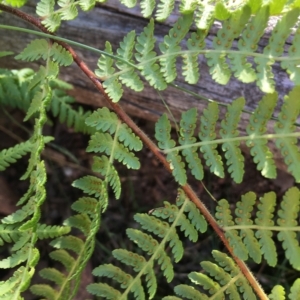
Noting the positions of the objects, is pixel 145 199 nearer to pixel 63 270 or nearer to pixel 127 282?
pixel 63 270

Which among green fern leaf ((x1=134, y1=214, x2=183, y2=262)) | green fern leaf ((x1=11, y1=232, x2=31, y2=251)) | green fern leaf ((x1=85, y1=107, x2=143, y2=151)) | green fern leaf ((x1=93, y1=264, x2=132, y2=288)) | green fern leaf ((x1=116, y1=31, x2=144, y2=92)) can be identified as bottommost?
green fern leaf ((x1=93, y1=264, x2=132, y2=288))

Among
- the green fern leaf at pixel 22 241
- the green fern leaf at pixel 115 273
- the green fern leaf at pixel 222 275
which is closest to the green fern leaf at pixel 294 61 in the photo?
the green fern leaf at pixel 222 275

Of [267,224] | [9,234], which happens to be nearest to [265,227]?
[267,224]

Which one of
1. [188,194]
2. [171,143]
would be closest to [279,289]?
A: [188,194]

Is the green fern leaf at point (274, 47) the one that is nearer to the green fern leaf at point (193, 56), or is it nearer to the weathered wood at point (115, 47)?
the green fern leaf at point (193, 56)

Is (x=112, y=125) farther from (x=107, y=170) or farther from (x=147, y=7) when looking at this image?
(x=147, y=7)

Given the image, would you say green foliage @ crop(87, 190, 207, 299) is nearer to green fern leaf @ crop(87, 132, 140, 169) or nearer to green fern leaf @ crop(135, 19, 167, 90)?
green fern leaf @ crop(87, 132, 140, 169)

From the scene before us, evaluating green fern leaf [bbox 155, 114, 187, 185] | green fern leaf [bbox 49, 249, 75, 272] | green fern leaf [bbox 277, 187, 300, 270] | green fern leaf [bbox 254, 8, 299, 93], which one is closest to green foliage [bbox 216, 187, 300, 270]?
green fern leaf [bbox 277, 187, 300, 270]
